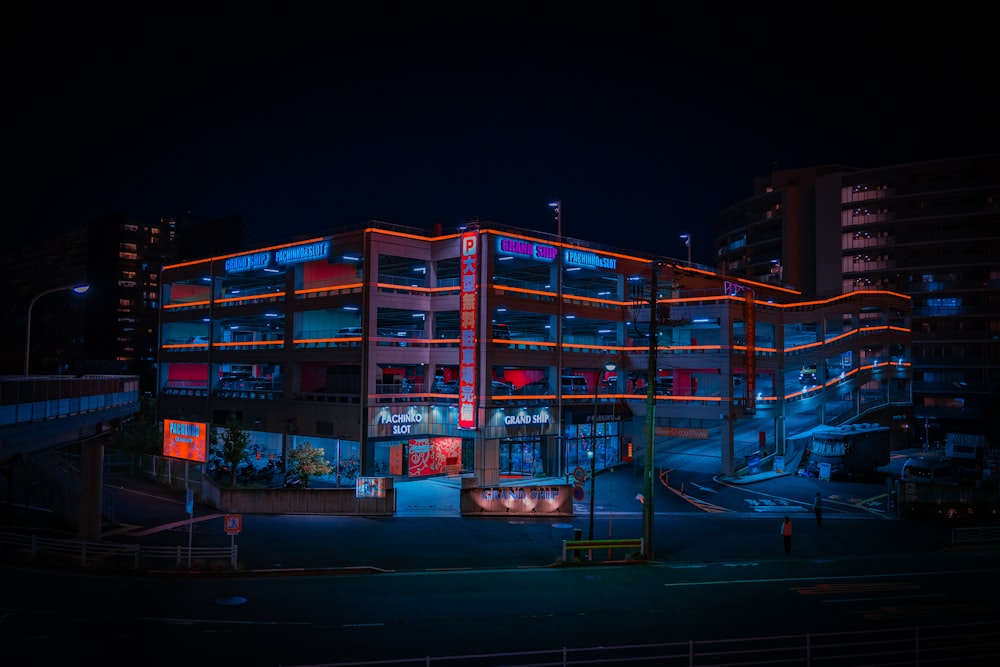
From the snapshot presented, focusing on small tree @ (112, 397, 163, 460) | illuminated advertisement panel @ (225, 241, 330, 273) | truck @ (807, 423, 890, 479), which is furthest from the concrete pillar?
truck @ (807, 423, 890, 479)

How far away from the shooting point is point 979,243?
85.0 metres

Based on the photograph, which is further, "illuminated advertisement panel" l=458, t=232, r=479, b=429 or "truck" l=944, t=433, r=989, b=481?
"truck" l=944, t=433, r=989, b=481

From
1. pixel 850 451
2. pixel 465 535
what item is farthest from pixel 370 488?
pixel 850 451

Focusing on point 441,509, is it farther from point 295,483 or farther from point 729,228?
point 729,228

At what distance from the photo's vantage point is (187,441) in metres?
50.6

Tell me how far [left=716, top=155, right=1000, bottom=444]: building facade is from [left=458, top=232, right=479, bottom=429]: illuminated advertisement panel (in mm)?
64569

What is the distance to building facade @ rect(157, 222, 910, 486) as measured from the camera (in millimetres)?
44406

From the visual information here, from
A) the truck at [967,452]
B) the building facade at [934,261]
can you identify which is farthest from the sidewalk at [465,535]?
the building facade at [934,261]

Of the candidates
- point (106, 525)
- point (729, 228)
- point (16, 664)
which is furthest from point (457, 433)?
point (729, 228)

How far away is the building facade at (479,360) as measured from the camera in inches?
1748

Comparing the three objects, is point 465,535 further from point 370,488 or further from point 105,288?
point 105,288

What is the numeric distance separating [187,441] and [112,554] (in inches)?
1130

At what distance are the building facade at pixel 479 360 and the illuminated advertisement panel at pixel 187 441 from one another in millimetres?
3775

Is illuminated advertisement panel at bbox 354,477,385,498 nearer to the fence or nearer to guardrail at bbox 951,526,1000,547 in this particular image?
the fence
